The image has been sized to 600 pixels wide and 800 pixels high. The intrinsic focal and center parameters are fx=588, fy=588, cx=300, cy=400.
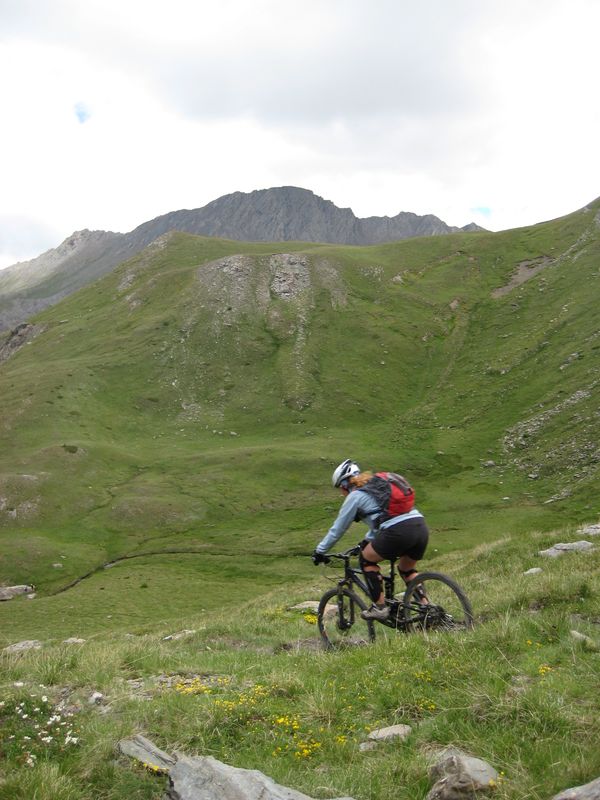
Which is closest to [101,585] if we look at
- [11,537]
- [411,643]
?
[11,537]

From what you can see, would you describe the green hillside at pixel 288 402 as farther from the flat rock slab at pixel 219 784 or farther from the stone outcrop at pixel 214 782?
the flat rock slab at pixel 219 784

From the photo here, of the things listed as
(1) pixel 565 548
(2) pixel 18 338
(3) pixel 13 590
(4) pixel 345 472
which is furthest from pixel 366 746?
(2) pixel 18 338

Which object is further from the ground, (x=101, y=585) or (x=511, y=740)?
(x=511, y=740)

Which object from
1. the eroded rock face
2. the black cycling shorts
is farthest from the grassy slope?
the eroded rock face

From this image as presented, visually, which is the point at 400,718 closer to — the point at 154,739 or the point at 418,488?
the point at 154,739

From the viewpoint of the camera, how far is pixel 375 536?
1204 cm

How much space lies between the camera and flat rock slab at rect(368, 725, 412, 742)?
7363 mm

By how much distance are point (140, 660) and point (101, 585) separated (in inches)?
1787

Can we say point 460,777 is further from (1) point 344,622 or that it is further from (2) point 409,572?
(1) point 344,622

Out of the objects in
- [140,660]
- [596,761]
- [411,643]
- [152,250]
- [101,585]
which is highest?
[152,250]

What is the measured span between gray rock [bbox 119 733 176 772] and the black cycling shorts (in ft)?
19.0

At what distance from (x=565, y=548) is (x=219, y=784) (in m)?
17.8

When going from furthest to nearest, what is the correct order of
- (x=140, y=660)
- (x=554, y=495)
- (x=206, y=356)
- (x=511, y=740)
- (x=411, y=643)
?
(x=206, y=356), (x=554, y=495), (x=140, y=660), (x=411, y=643), (x=511, y=740)

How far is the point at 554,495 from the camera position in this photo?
2411 inches
